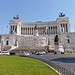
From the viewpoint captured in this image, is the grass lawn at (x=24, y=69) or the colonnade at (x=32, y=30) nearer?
the grass lawn at (x=24, y=69)

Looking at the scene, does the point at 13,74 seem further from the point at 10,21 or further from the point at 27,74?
the point at 10,21

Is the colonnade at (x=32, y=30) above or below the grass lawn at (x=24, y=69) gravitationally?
above

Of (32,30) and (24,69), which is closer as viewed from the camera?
(24,69)

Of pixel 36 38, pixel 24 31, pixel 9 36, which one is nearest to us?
pixel 36 38

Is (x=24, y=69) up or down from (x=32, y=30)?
down

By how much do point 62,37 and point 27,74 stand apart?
200 feet

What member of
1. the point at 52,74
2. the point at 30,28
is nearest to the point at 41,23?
the point at 30,28

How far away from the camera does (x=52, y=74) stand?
6730mm

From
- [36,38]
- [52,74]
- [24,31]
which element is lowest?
[52,74]

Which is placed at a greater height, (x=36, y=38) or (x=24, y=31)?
(x=24, y=31)

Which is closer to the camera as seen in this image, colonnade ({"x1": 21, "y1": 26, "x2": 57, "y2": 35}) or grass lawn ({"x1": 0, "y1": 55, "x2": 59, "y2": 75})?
grass lawn ({"x1": 0, "y1": 55, "x2": 59, "y2": 75})

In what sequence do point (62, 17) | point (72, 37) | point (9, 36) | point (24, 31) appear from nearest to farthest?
point (72, 37) < point (9, 36) < point (62, 17) < point (24, 31)

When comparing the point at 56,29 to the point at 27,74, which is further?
the point at 56,29

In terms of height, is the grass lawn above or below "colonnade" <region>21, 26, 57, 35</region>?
below
